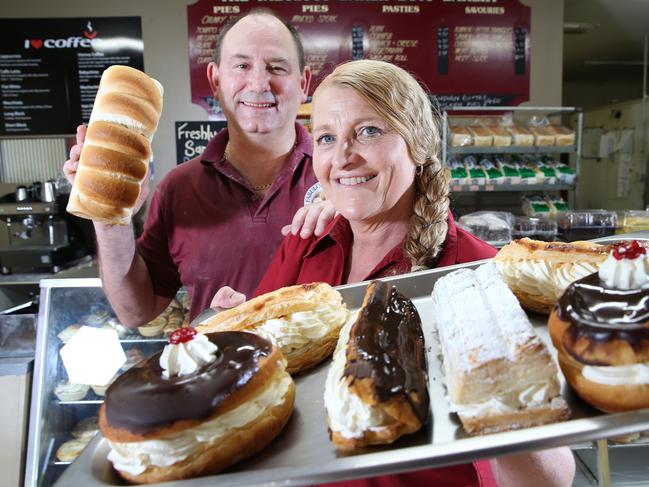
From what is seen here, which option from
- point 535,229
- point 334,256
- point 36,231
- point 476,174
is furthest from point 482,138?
point 36,231

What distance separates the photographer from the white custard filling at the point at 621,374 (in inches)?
31.1

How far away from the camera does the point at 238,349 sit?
94 cm

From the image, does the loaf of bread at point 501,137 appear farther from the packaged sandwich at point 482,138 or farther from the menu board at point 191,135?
the menu board at point 191,135

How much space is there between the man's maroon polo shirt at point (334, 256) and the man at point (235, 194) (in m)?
0.37

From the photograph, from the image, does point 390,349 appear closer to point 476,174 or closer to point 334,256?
point 334,256

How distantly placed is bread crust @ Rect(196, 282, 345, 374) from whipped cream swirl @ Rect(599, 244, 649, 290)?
604 millimetres

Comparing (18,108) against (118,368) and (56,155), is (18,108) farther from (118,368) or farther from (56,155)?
(118,368)

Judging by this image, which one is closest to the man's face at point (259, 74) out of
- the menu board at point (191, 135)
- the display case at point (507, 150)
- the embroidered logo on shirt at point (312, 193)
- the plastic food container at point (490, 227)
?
the embroidered logo on shirt at point (312, 193)

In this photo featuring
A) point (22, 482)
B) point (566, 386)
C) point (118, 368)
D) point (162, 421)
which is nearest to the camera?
point (162, 421)

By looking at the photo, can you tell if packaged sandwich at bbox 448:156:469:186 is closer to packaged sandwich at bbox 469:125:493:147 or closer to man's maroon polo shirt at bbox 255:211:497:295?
packaged sandwich at bbox 469:125:493:147

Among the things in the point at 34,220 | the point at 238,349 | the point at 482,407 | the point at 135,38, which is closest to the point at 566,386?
the point at 482,407

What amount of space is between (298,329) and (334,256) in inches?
31.3

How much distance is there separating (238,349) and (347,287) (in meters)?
0.69

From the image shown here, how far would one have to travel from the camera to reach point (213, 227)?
241 cm
